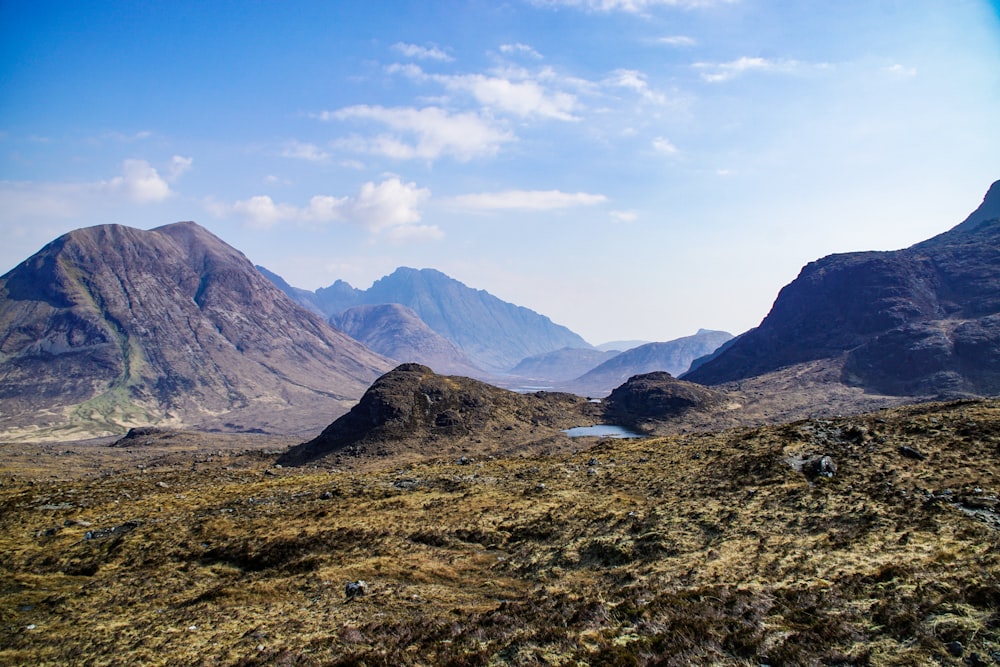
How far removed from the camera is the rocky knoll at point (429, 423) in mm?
85812

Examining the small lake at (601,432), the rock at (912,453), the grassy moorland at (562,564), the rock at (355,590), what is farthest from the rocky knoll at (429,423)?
the rock at (912,453)

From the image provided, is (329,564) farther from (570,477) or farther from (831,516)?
(831,516)

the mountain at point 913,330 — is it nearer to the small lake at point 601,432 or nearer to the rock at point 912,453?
the small lake at point 601,432

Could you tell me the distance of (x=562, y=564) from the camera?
83.4 feet

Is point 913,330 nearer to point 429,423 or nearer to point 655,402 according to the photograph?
point 655,402

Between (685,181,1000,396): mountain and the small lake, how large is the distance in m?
80.0

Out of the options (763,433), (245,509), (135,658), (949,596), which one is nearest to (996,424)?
(763,433)

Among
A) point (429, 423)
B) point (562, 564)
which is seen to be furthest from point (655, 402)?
point (562, 564)

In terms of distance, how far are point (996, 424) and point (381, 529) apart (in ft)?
128

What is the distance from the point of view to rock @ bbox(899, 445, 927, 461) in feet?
106

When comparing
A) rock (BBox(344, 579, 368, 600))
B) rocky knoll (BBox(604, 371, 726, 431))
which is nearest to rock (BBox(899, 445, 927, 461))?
rock (BBox(344, 579, 368, 600))

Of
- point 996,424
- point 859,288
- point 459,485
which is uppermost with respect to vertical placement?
point 859,288

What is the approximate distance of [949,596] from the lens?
52.2ft

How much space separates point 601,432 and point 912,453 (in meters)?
75.6
